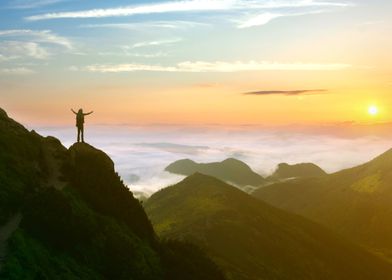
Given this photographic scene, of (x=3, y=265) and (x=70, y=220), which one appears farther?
(x=70, y=220)

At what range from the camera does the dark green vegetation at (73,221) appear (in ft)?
157

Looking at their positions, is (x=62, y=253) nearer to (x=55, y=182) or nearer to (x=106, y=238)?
(x=106, y=238)

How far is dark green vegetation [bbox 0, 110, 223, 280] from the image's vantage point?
47.8 metres

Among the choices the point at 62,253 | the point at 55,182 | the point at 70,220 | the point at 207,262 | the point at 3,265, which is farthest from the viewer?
the point at 207,262

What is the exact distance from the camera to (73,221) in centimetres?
5562

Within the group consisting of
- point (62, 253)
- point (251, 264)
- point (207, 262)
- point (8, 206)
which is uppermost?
point (8, 206)

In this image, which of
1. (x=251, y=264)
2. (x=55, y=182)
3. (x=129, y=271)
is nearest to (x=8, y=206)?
(x=55, y=182)

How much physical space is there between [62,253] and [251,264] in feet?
502

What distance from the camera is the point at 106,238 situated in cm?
5891

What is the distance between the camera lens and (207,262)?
80.8 metres

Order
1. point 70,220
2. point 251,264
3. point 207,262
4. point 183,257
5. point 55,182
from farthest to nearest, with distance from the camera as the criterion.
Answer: point 251,264
point 207,262
point 183,257
point 55,182
point 70,220

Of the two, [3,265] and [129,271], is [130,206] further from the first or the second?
[3,265]

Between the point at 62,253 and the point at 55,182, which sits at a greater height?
the point at 55,182

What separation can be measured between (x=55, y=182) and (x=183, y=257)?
24.3 metres
